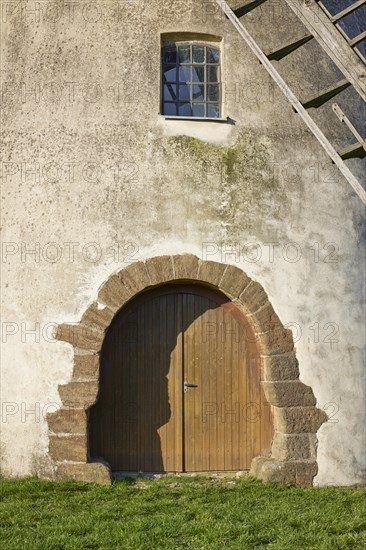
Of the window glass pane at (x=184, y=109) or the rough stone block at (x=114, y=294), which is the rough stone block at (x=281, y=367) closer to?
the rough stone block at (x=114, y=294)

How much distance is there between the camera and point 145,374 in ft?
29.6

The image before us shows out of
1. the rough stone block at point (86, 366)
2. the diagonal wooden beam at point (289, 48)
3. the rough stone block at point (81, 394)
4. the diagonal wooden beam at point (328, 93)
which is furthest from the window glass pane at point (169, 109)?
the rough stone block at point (81, 394)

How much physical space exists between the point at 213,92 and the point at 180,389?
3.54 meters

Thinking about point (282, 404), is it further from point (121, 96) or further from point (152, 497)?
point (121, 96)

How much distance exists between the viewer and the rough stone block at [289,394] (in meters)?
8.81

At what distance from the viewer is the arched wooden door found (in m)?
8.91

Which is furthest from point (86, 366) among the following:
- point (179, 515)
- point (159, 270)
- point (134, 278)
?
point (179, 515)

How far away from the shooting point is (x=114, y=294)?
8.72m

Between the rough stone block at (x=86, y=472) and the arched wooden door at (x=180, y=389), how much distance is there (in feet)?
1.36

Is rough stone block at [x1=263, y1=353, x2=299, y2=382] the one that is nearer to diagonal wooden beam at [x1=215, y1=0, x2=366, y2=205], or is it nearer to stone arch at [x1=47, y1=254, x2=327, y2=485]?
stone arch at [x1=47, y1=254, x2=327, y2=485]

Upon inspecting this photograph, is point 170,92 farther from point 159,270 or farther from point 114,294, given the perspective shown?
point 114,294

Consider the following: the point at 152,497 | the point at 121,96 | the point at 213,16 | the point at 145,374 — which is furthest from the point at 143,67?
the point at 152,497

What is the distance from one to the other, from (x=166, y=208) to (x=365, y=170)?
104 inches

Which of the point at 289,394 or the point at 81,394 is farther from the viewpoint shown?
the point at 289,394
